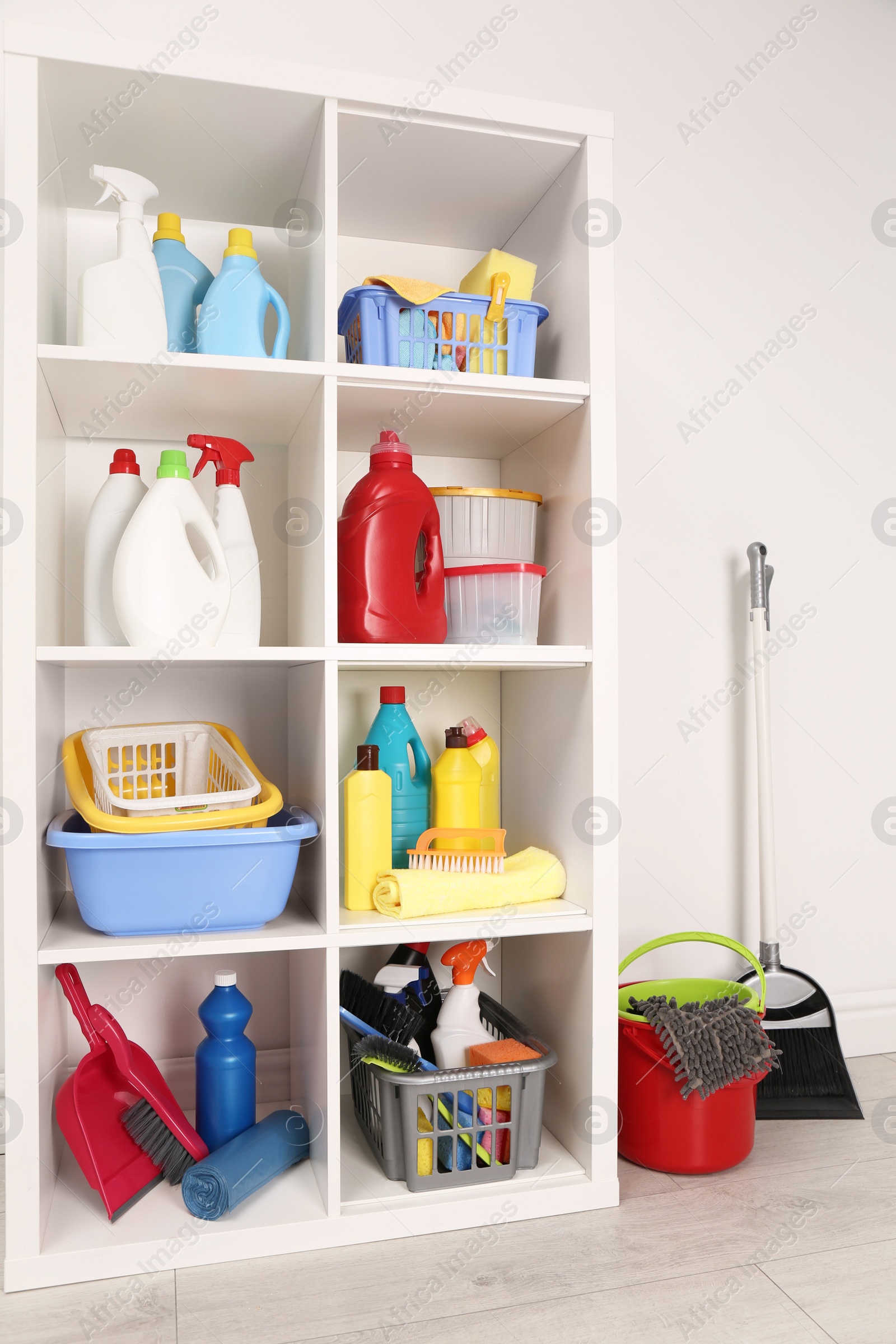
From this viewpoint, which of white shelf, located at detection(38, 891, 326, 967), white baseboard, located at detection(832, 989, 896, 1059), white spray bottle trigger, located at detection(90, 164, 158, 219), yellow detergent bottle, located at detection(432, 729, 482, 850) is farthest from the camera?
white baseboard, located at detection(832, 989, 896, 1059)

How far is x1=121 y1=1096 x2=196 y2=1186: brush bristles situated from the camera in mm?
1289

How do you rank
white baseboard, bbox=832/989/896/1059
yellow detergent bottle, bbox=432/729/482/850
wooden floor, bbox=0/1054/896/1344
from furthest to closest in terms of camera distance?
1. white baseboard, bbox=832/989/896/1059
2. yellow detergent bottle, bbox=432/729/482/850
3. wooden floor, bbox=0/1054/896/1344

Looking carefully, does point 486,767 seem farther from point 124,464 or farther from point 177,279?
point 177,279

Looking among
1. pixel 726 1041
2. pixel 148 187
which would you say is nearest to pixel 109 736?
pixel 148 187

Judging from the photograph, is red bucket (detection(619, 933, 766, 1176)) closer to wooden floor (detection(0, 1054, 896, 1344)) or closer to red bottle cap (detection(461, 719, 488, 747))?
wooden floor (detection(0, 1054, 896, 1344))

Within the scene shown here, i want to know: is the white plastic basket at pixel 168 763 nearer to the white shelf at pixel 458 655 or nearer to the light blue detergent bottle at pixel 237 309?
the white shelf at pixel 458 655

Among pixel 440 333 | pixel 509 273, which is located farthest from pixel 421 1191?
pixel 509 273

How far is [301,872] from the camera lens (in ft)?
5.01

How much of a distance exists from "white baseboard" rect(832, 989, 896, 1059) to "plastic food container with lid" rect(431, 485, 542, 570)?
121 cm

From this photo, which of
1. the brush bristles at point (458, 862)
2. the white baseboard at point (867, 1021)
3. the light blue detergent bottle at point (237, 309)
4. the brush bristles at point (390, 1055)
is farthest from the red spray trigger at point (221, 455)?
the white baseboard at point (867, 1021)

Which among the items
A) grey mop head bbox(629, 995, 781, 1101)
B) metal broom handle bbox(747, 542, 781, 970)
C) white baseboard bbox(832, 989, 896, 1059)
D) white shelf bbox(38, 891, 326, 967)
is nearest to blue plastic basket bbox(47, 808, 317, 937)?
white shelf bbox(38, 891, 326, 967)

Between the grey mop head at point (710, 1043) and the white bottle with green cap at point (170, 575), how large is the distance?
857 mm

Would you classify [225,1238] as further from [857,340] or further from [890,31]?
[890,31]

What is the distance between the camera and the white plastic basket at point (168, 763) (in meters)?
1.36
